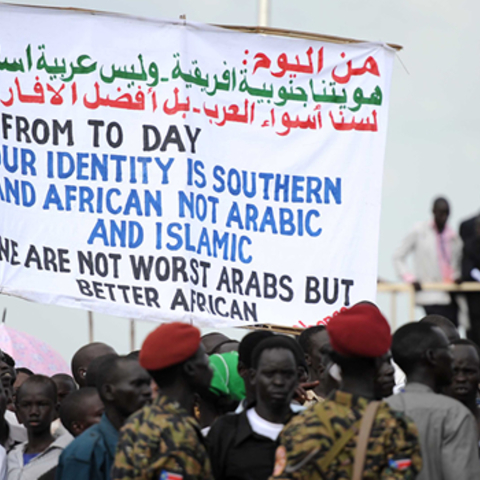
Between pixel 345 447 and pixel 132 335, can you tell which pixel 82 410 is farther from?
pixel 132 335

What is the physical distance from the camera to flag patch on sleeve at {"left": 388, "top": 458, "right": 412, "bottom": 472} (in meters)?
3.60

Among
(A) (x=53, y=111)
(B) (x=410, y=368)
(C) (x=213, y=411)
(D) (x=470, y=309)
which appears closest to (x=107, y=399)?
(C) (x=213, y=411)

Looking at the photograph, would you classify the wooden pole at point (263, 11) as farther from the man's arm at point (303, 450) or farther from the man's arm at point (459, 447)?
the man's arm at point (303, 450)

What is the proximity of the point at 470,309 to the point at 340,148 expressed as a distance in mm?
1929

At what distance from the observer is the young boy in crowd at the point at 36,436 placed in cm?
533

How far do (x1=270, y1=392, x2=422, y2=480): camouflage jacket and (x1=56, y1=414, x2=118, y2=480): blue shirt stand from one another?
3.71 feet

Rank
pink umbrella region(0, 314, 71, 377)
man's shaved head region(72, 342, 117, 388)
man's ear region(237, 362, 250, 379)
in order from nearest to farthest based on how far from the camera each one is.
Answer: man's ear region(237, 362, 250, 379), man's shaved head region(72, 342, 117, 388), pink umbrella region(0, 314, 71, 377)

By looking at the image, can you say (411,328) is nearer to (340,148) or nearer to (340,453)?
(340,453)

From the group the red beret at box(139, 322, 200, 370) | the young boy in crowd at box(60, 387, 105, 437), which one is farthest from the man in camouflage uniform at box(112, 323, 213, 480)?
the young boy in crowd at box(60, 387, 105, 437)

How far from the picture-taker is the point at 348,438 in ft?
11.8

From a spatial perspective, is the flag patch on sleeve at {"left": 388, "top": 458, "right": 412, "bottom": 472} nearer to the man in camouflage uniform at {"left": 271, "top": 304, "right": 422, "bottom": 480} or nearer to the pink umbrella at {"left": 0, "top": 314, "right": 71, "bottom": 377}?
the man in camouflage uniform at {"left": 271, "top": 304, "right": 422, "bottom": 480}

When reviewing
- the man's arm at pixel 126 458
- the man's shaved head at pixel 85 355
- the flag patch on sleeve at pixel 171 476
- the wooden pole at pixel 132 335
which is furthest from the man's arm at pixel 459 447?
the wooden pole at pixel 132 335

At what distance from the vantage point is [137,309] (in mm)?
7512

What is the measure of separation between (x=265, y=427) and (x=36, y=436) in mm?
1771
